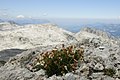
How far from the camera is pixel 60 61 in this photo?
15961 mm

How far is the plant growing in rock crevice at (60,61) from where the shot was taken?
51.4 ft

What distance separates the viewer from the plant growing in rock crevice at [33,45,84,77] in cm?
1567

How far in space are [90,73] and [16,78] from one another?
13.7 feet

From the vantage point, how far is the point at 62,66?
→ 15562 millimetres

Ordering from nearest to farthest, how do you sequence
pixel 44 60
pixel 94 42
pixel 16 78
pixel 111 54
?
pixel 16 78
pixel 44 60
pixel 111 54
pixel 94 42

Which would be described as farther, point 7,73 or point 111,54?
point 111,54

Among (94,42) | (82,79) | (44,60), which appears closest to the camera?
(82,79)

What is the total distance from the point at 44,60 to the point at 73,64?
1.82 m

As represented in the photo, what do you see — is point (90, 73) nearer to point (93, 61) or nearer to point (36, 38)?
point (93, 61)

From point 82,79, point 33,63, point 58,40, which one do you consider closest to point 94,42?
point 33,63

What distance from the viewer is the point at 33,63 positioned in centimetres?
1819

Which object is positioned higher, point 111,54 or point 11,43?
point 111,54

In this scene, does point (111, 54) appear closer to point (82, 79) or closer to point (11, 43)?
point (82, 79)

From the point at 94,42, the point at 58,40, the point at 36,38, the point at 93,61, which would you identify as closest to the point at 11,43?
the point at 36,38
